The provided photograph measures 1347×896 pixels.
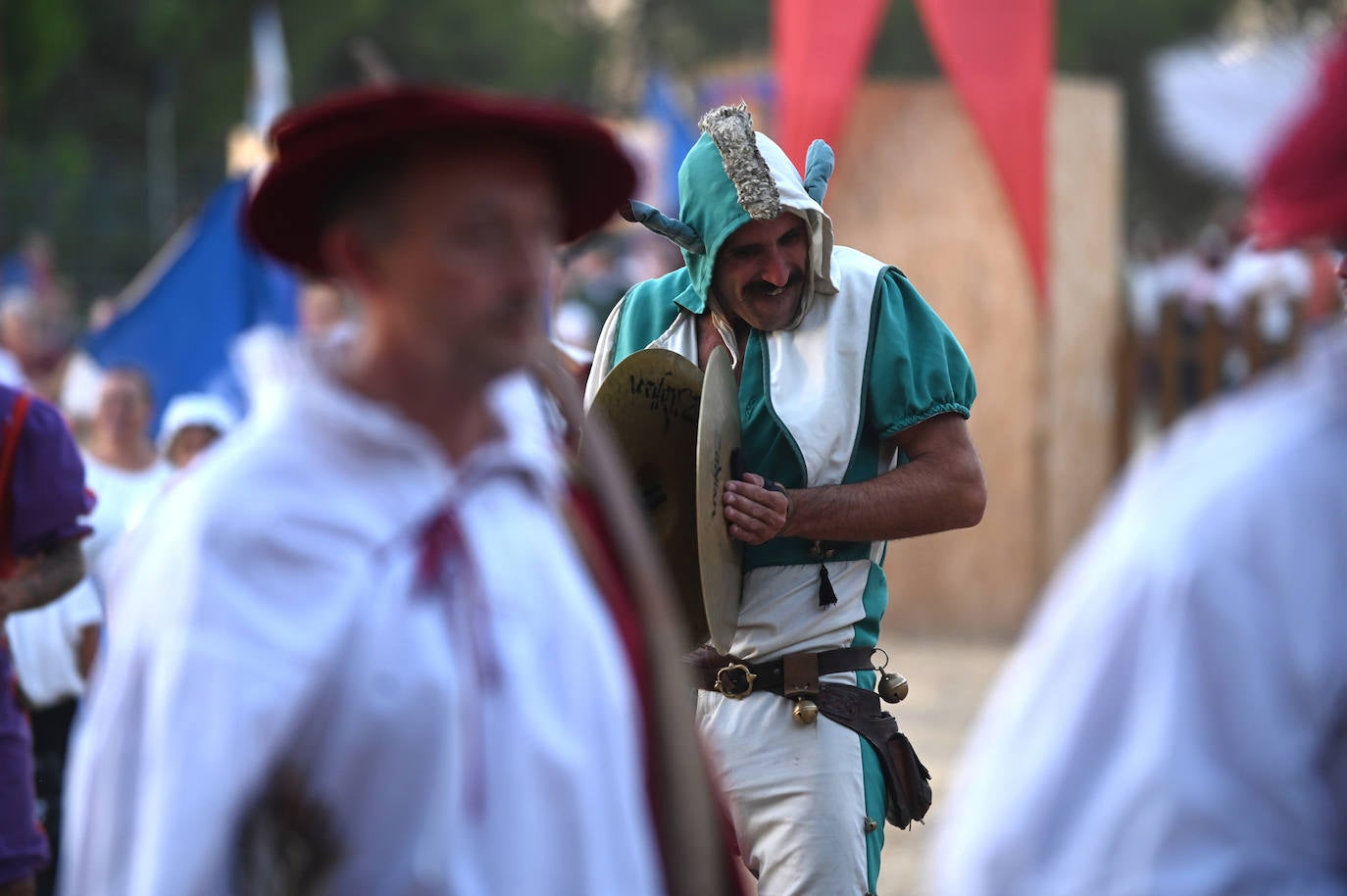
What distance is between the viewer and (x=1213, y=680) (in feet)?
6.17

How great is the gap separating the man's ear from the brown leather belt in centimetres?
171

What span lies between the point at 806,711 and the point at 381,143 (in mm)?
1871

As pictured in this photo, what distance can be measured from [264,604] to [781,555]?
6.21 ft

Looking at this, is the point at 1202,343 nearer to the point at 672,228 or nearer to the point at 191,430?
the point at 191,430

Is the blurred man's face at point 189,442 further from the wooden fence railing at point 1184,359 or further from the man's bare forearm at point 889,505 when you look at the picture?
the wooden fence railing at point 1184,359

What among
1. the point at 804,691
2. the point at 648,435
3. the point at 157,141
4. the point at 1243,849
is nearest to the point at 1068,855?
the point at 1243,849

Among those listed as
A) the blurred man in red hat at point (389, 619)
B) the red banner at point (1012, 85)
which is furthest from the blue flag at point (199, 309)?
the blurred man in red hat at point (389, 619)

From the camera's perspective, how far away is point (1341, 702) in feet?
6.12

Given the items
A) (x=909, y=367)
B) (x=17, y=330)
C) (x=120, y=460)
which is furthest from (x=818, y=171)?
(x=17, y=330)

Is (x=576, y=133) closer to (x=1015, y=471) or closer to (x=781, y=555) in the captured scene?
(x=781, y=555)

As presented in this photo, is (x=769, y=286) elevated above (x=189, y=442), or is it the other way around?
(x=769, y=286)

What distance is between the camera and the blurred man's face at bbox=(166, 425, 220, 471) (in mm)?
6621

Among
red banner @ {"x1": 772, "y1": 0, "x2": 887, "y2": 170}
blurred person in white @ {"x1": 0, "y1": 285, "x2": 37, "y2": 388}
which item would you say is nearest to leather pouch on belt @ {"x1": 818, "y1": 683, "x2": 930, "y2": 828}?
red banner @ {"x1": 772, "y1": 0, "x2": 887, "y2": 170}

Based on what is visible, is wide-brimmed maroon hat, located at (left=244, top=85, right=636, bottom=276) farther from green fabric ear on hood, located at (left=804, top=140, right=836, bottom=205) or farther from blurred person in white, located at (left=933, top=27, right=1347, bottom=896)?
green fabric ear on hood, located at (left=804, top=140, right=836, bottom=205)
